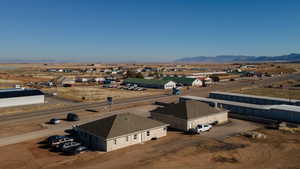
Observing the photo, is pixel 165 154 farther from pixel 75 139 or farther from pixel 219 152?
pixel 75 139

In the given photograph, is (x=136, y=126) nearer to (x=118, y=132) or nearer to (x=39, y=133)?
(x=118, y=132)

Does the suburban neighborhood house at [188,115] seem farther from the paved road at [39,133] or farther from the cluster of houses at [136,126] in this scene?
the paved road at [39,133]

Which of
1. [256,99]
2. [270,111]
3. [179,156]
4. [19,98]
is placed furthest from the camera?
[19,98]

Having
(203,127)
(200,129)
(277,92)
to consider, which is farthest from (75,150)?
(277,92)

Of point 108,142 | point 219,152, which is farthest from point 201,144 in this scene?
point 108,142

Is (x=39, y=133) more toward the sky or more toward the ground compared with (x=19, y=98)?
more toward the ground

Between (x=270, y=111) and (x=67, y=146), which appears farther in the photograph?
(x=270, y=111)

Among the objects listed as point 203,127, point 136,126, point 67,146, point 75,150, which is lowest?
point 75,150
